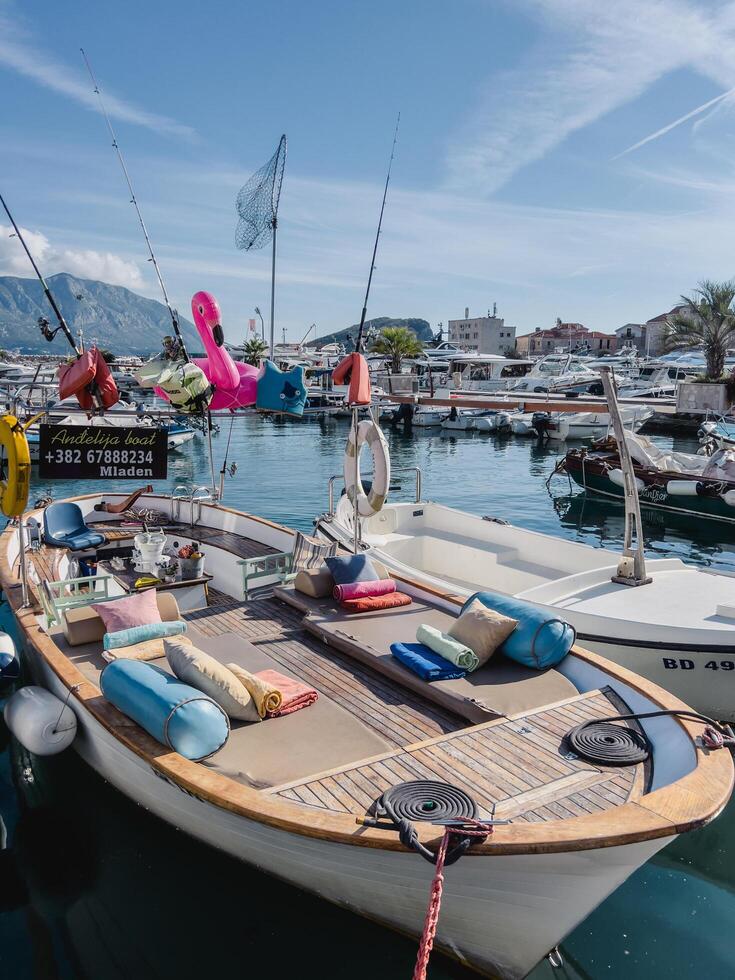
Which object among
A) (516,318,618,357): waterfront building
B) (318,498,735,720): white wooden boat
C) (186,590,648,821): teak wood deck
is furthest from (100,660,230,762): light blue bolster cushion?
(516,318,618,357): waterfront building

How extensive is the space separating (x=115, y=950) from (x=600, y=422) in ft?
147

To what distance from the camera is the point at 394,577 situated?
1026 cm

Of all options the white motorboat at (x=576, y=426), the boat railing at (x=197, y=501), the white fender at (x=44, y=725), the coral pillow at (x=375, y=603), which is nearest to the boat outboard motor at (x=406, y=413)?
the white motorboat at (x=576, y=426)

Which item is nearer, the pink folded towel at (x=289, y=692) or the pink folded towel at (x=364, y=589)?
the pink folded towel at (x=289, y=692)

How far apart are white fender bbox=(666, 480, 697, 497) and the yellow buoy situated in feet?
67.8

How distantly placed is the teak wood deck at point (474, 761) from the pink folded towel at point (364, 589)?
143cm

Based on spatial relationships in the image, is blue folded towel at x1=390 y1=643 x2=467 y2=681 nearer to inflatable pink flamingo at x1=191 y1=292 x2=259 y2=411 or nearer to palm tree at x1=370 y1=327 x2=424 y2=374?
inflatable pink flamingo at x1=191 y1=292 x2=259 y2=411

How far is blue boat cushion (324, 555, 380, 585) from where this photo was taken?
9695mm

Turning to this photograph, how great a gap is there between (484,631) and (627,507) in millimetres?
4637

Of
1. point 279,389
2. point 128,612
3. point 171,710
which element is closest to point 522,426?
point 279,389

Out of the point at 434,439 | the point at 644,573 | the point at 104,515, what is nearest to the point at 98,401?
the point at 104,515

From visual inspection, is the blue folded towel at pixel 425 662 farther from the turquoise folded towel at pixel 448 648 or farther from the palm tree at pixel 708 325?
the palm tree at pixel 708 325

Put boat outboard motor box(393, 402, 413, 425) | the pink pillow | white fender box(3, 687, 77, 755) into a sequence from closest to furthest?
1. white fender box(3, 687, 77, 755)
2. the pink pillow
3. boat outboard motor box(393, 402, 413, 425)

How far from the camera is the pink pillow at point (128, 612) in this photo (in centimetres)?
826
